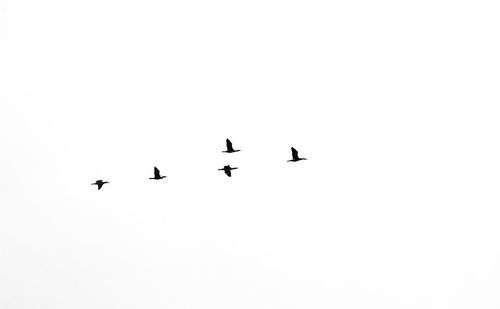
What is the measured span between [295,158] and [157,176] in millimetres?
14721

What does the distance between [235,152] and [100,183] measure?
16299 millimetres

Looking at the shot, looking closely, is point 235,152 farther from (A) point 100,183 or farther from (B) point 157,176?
(A) point 100,183

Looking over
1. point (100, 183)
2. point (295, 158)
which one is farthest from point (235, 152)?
point (100, 183)

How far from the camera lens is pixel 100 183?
79562 millimetres

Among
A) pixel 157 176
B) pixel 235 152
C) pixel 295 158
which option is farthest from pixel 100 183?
pixel 295 158

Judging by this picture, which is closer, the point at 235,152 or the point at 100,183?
the point at 235,152

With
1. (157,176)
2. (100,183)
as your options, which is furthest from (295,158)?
(100,183)

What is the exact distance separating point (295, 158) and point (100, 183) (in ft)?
72.0

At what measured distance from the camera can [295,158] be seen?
249ft

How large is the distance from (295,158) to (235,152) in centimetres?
651

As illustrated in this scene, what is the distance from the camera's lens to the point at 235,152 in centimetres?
7450

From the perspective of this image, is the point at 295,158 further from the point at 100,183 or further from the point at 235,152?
the point at 100,183

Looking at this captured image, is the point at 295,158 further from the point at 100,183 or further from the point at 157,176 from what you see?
the point at 100,183
